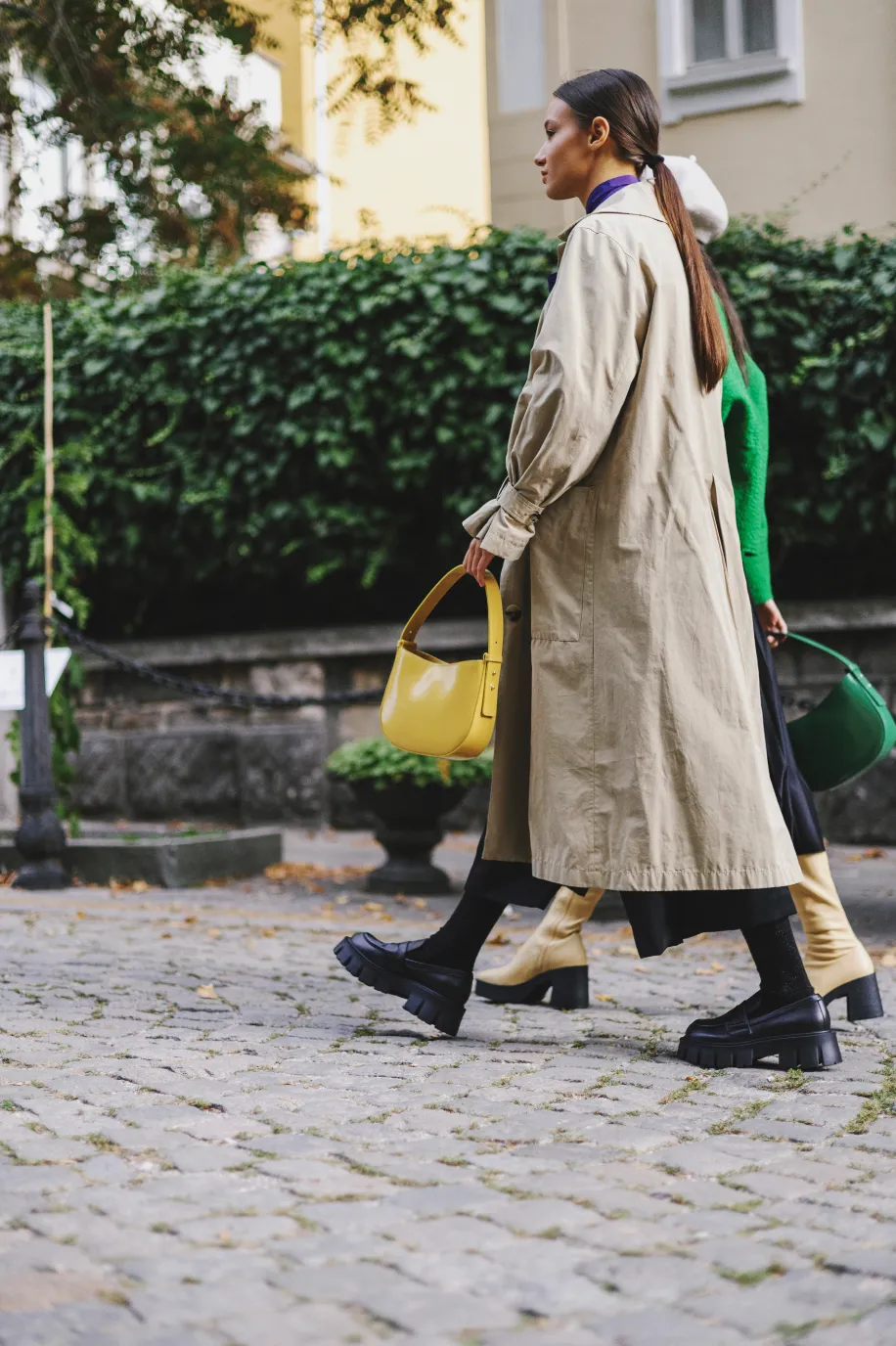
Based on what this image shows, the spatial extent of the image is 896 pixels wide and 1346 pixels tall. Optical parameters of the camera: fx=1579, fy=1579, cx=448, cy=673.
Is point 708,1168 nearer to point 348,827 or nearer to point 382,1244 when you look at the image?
point 382,1244

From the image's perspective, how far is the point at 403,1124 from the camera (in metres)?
2.91

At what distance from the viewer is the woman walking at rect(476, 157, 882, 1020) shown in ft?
12.1

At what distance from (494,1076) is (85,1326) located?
150cm

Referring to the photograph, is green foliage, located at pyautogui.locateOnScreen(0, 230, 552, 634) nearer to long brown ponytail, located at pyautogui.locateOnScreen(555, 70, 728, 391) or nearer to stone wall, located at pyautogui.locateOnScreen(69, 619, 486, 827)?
stone wall, located at pyautogui.locateOnScreen(69, 619, 486, 827)

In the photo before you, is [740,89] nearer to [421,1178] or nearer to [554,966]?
[554,966]

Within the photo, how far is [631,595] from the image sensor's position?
3.37 meters

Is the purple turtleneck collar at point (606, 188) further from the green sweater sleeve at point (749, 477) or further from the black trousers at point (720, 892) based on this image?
the black trousers at point (720, 892)

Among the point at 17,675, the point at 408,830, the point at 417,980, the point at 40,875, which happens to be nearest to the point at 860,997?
the point at 417,980

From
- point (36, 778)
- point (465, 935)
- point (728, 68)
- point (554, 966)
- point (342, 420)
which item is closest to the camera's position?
point (465, 935)

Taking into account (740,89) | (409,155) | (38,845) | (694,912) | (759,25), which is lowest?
(38,845)

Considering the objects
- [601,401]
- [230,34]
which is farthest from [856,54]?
[601,401]

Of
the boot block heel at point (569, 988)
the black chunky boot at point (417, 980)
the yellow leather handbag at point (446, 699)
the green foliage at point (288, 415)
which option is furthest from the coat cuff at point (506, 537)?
the green foliage at point (288, 415)

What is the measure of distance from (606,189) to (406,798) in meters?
3.84

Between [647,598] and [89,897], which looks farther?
[89,897]
